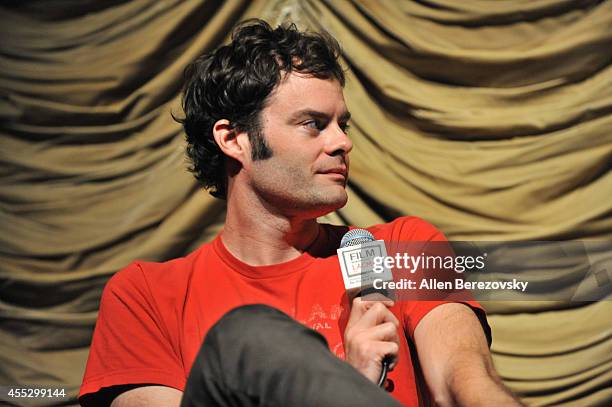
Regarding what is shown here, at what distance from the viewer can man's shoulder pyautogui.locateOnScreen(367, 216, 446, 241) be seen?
5.48ft

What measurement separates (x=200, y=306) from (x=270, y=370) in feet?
1.95

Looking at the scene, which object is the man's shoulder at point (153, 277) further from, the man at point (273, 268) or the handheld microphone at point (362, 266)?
the handheld microphone at point (362, 266)

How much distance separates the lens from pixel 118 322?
1.64 meters

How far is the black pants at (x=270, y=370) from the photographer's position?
1.04 metres

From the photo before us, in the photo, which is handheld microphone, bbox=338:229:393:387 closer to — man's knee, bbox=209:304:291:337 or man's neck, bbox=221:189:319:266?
man's knee, bbox=209:304:291:337

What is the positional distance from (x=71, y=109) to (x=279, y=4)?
595 millimetres

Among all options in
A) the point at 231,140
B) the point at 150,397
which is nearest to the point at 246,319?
the point at 150,397

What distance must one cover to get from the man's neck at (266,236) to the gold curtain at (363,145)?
513mm

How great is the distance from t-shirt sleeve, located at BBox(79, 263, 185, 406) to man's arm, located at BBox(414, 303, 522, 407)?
1.38ft

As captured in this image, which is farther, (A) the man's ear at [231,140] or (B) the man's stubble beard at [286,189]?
(A) the man's ear at [231,140]

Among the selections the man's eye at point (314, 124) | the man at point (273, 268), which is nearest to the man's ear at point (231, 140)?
the man at point (273, 268)

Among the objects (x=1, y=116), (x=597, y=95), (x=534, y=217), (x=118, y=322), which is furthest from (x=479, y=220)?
(x=1, y=116)

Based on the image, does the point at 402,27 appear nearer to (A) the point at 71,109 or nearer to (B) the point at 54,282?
(A) the point at 71,109

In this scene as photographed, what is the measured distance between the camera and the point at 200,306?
165 centimetres
